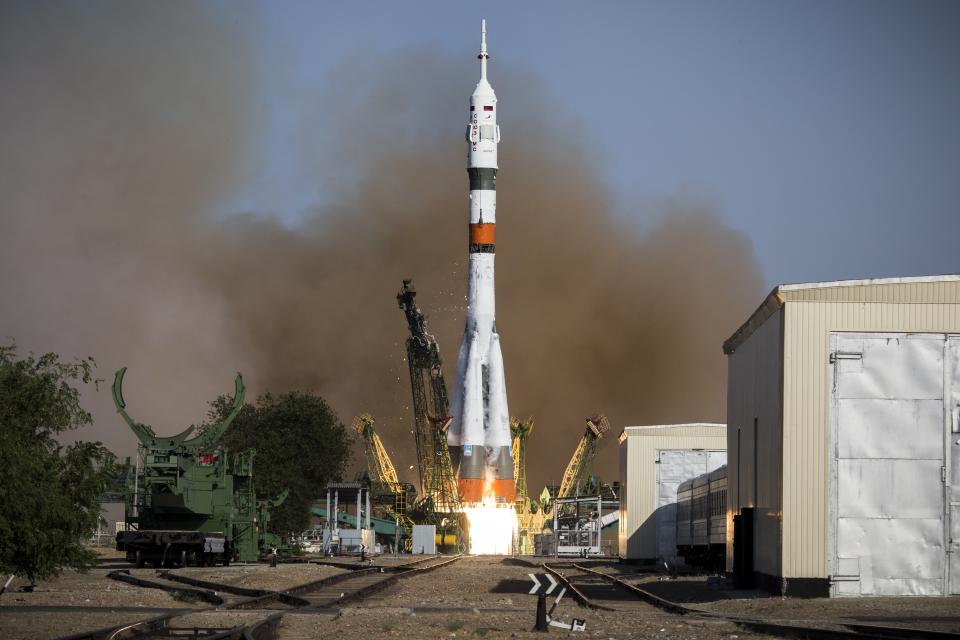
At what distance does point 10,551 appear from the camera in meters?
27.5

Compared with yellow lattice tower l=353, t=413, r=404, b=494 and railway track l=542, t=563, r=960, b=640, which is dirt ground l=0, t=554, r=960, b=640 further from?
yellow lattice tower l=353, t=413, r=404, b=494

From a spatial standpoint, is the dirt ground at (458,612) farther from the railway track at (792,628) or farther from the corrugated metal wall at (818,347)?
the corrugated metal wall at (818,347)

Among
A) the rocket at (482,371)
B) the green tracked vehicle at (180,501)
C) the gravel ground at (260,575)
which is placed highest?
the rocket at (482,371)

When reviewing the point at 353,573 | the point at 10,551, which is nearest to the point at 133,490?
the point at 353,573

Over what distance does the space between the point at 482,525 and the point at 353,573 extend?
5365cm

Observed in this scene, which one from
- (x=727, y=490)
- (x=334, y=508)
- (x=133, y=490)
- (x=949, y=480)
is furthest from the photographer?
(x=334, y=508)

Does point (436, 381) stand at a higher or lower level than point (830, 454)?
higher

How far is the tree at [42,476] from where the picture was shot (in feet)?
88.4

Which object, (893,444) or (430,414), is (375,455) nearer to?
(430,414)

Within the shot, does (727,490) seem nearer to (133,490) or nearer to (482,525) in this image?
(133,490)

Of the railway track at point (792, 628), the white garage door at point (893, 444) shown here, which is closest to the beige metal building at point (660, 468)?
the railway track at point (792, 628)

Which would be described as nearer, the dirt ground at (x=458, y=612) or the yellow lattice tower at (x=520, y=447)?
the dirt ground at (x=458, y=612)

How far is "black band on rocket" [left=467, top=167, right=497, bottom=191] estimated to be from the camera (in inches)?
3632

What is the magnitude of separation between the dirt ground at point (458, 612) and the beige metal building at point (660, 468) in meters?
26.4
